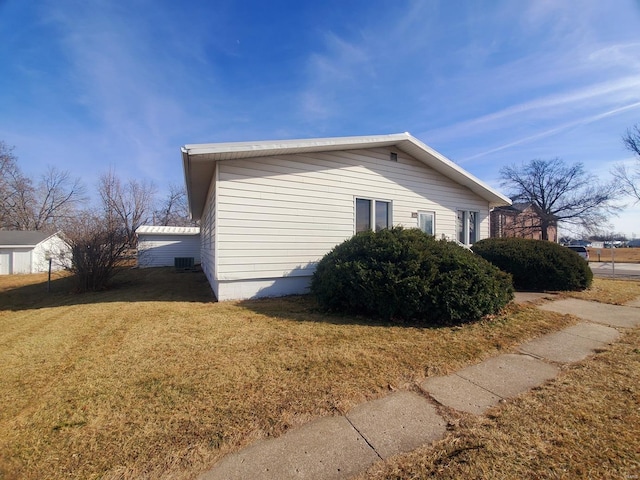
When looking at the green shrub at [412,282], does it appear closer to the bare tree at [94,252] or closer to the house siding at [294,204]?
the house siding at [294,204]

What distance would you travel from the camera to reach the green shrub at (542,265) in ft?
25.1

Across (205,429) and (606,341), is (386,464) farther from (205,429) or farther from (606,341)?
(606,341)

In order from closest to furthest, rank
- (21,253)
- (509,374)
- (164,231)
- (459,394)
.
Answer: (459,394) → (509,374) → (21,253) → (164,231)

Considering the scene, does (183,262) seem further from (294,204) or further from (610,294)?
(610,294)

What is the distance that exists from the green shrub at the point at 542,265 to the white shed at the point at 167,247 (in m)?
19.2

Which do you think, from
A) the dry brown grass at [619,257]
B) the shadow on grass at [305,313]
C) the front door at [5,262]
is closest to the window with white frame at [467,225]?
the shadow on grass at [305,313]

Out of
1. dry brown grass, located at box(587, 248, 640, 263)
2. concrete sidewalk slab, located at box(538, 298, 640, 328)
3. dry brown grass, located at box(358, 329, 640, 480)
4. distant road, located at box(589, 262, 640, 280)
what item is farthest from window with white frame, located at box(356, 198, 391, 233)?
dry brown grass, located at box(587, 248, 640, 263)

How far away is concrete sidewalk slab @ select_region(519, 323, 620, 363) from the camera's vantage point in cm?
359

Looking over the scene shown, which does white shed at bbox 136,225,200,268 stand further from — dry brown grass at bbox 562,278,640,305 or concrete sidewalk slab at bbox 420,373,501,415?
dry brown grass at bbox 562,278,640,305

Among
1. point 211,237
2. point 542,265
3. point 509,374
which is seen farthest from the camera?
point 211,237

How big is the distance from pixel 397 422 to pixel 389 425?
0.08 m

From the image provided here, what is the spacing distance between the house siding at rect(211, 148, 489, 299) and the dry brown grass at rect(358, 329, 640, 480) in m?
5.38

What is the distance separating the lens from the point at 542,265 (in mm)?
7809

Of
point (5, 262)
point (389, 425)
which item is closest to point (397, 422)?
point (389, 425)
